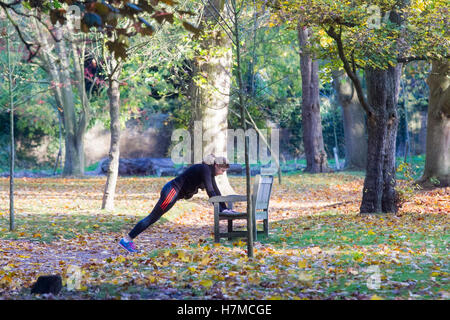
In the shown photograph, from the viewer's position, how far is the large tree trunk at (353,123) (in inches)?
1094

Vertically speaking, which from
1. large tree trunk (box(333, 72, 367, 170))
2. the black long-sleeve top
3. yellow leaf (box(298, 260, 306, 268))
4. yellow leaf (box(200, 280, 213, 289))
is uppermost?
large tree trunk (box(333, 72, 367, 170))

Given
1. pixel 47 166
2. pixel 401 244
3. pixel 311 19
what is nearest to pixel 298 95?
pixel 47 166

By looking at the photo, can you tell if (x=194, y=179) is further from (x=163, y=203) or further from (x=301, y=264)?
(x=301, y=264)

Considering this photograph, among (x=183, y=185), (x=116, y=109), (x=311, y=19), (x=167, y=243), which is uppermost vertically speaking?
(x=311, y=19)

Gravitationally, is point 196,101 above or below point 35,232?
above

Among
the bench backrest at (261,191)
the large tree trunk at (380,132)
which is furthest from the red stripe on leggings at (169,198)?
the large tree trunk at (380,132)

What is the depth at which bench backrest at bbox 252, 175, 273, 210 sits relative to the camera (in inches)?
397

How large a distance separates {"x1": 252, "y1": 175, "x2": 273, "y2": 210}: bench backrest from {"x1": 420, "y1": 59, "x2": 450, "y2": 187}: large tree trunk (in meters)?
9.26

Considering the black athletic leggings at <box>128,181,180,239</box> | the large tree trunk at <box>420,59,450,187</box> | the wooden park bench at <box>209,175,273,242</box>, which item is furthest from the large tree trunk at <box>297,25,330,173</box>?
the black athletic leggings at <box>128,181,180,239</box>

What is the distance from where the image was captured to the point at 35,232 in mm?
11078

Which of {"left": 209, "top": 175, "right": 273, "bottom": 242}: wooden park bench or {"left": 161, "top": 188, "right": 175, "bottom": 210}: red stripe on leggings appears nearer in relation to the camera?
{"left": 161, "top": 188, "right": 175, "bottom": 210}: red stripe on leggings

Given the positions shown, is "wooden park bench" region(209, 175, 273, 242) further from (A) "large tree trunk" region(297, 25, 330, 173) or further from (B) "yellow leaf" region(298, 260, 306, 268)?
(A) "large tree trunk" region(297, 25, 330, 173)

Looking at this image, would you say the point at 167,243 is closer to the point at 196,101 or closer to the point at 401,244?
the point at 401,244

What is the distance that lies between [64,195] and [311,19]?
10608mm
